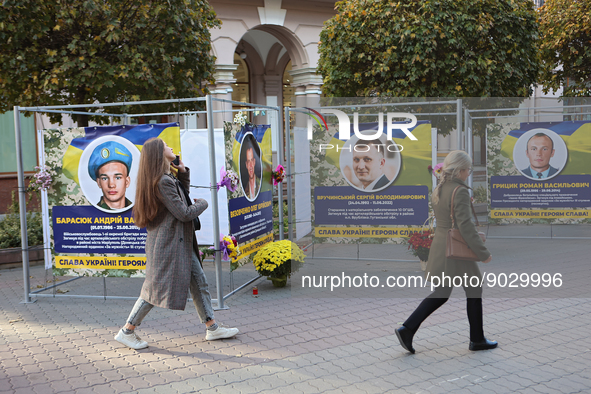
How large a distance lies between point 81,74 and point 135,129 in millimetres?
2597

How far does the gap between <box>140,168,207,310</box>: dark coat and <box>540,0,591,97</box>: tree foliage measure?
33.6 feet

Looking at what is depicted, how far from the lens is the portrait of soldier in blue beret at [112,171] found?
6.61m

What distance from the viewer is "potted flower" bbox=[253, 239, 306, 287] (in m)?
7.33

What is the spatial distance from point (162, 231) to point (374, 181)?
3.47 m

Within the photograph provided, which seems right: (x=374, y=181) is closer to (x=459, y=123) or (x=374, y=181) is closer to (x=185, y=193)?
(x=459, y=123)

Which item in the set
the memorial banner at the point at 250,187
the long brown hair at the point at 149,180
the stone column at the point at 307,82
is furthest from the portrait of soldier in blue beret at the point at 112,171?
the stone column at the point at 307,82

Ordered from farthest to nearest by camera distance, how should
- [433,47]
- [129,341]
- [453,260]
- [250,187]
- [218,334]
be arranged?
[433,47]
[250,187]
[218,334]
[129,341]
[453,260]

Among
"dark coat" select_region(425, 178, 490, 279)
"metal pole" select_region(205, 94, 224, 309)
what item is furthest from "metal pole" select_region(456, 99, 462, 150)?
"metal pole" select_region(205, 94, 224, 309)

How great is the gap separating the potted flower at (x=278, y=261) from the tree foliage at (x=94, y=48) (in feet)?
10.6

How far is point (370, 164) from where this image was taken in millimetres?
7637

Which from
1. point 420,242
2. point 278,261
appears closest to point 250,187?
point 278,261

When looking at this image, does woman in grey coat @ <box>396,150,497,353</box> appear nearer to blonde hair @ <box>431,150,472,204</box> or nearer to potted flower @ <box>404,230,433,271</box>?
blonde hair @ <box>431,150,472,204</box>

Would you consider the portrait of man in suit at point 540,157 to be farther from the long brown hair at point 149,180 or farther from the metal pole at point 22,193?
the metal pole at point 22,193

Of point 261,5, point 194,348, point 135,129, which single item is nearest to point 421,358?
point 194,348
